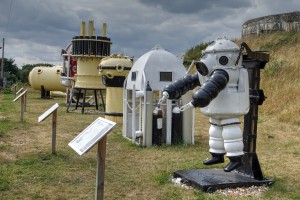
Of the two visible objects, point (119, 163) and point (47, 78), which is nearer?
point (119, 163)

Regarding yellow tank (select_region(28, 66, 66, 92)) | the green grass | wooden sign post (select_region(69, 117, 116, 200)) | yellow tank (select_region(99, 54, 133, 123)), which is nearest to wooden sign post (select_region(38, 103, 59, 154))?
the green grass

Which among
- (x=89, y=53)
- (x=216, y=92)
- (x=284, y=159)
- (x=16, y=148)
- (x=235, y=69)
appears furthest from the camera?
(x=89, y=53)

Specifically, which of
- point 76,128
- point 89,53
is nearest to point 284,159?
point 76,128

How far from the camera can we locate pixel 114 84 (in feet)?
40.2

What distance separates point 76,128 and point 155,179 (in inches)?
247

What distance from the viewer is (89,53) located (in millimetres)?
15703

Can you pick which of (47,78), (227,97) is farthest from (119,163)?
(47,78)

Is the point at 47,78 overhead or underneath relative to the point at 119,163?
overhead

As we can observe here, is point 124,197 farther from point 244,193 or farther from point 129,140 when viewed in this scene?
point 129,140

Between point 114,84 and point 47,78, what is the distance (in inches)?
544

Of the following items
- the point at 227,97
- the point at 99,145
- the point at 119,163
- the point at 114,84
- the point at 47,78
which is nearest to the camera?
the point at 99,145

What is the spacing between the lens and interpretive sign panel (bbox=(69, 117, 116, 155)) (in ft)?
14.2

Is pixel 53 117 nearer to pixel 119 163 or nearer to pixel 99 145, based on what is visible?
pixel 119 163

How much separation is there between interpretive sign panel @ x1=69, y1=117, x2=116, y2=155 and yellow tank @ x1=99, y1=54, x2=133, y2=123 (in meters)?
7.47
